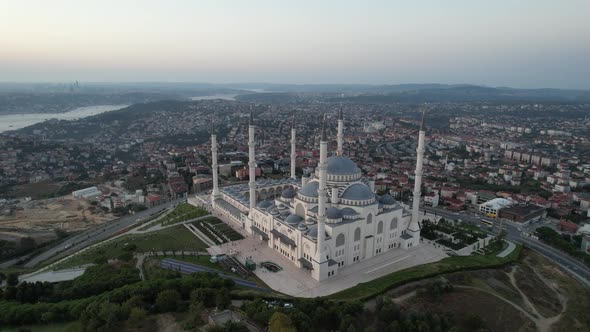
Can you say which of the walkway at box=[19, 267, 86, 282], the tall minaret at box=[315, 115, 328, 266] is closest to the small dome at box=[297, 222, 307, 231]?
the tall minaret at box=[315, 115, 328, 266]

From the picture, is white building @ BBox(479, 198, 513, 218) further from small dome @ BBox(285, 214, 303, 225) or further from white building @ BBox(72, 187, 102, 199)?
white building @ BBox(72, 187, 102, 199)

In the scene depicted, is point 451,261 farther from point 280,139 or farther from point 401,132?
point 401,132

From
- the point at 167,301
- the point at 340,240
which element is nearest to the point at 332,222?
the point at 340,240

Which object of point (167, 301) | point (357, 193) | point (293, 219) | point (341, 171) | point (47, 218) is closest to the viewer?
point (167, 301)

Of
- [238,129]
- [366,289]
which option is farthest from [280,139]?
[366,289]

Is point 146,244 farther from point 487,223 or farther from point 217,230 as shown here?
point 487,223

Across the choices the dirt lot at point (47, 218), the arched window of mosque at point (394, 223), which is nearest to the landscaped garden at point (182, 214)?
the dirt lot at point (47, 218)
